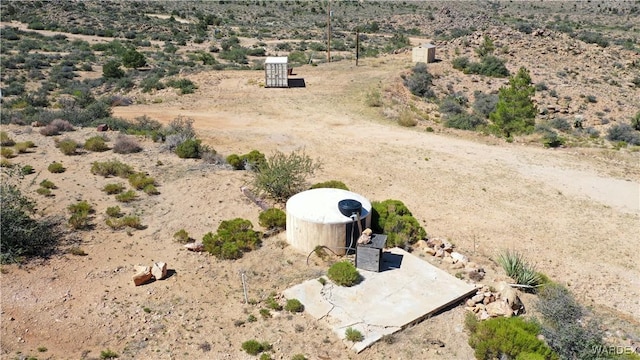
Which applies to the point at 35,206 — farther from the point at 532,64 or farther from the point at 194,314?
the point at 532,64

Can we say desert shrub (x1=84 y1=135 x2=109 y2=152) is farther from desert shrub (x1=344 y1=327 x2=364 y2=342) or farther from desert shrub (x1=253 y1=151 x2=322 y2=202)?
desert shrub (x1=344 y1=327 x2=364 y2=342)

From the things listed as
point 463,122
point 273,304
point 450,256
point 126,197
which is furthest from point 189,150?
point 463,122

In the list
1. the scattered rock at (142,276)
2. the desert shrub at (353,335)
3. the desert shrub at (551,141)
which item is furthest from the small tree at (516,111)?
the scattered rock at (142,276)

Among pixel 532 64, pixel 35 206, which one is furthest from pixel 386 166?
pixel 532 64

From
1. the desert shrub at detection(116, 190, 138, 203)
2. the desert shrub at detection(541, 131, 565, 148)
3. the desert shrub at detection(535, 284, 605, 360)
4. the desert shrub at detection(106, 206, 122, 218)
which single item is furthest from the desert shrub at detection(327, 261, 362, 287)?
the desert shrub at detection(541, 131, 565, 148)

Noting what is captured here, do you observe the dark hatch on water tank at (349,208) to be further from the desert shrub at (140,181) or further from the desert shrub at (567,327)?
the desert shrub at (140,181)

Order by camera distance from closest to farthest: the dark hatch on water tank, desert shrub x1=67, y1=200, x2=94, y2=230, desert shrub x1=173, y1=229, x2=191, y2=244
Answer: the dark hatch on water tank, desert shrub x1=173, y1=229, x2=191, y2=244, desert shrub x1=67, y1=200, x2=94, y2=230

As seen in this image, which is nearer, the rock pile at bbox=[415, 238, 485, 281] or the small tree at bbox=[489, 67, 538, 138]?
the rock pile at bbox=[415, 238, 485, 281]
